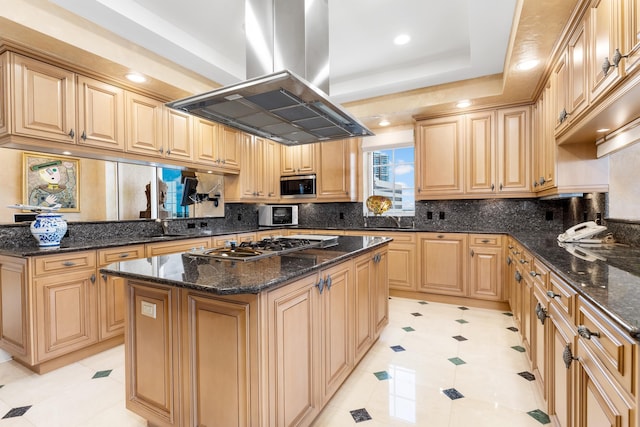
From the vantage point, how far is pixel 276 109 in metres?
1.96

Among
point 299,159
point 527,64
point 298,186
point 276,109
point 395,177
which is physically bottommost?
point 298,186

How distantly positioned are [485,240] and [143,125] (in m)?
4.00

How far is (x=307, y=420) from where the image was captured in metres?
1.58

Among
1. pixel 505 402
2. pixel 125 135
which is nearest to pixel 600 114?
pixel 505 402

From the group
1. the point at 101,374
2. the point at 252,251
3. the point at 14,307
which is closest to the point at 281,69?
the point at 252,251

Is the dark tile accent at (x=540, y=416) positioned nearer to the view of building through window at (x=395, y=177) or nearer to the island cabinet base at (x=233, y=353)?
the island cabinet base at (x=233, y=353)

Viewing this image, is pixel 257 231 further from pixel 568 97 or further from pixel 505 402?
pixel 568 97

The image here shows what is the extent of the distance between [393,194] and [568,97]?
2705 mm

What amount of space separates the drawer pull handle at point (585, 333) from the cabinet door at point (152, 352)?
163cm

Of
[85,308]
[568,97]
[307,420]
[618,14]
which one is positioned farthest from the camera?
[85,308]

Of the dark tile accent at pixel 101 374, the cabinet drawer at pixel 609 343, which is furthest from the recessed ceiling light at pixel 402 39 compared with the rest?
the dark tile accent at pixel 101 374

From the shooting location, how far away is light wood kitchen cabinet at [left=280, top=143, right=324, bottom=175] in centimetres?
480

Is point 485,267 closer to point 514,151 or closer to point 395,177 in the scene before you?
point 514,151

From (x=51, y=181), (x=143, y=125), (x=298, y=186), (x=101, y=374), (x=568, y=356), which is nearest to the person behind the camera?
(x=568, y=356)
